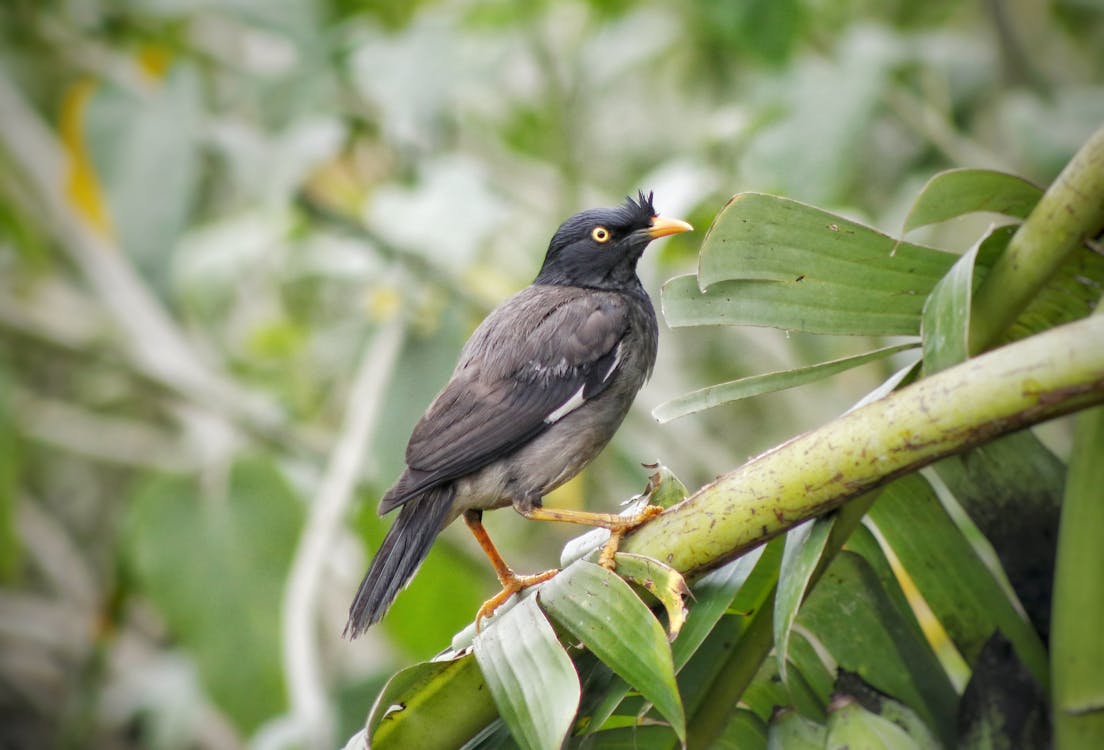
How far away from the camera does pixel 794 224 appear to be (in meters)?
1.98

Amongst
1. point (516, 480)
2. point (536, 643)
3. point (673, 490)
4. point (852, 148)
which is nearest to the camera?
point (536, 643)

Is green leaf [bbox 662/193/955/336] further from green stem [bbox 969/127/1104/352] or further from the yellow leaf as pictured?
the yellow leaf

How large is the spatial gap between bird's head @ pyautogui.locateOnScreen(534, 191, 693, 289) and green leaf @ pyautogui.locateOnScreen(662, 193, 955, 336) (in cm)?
150

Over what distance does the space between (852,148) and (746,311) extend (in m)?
2.24

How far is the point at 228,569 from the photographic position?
171 inches

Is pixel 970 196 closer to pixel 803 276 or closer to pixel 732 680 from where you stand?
pixel 803 276

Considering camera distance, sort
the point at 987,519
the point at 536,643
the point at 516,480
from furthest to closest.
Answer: the point at 516,480, the point at 987,519, the point at 536,643

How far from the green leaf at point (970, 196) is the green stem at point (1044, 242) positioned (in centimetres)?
5

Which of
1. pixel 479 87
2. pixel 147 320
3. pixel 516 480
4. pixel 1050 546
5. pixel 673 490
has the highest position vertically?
pixel 479 87

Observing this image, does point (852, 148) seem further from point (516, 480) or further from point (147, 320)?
point (147, 320)

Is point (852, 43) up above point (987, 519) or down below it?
above

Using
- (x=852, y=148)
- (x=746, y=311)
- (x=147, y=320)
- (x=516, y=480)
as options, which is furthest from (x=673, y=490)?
(x=147, y=320)

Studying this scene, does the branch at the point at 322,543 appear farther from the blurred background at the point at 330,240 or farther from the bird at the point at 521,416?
the bird at the point at 521,416

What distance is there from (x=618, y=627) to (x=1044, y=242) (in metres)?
0.85
